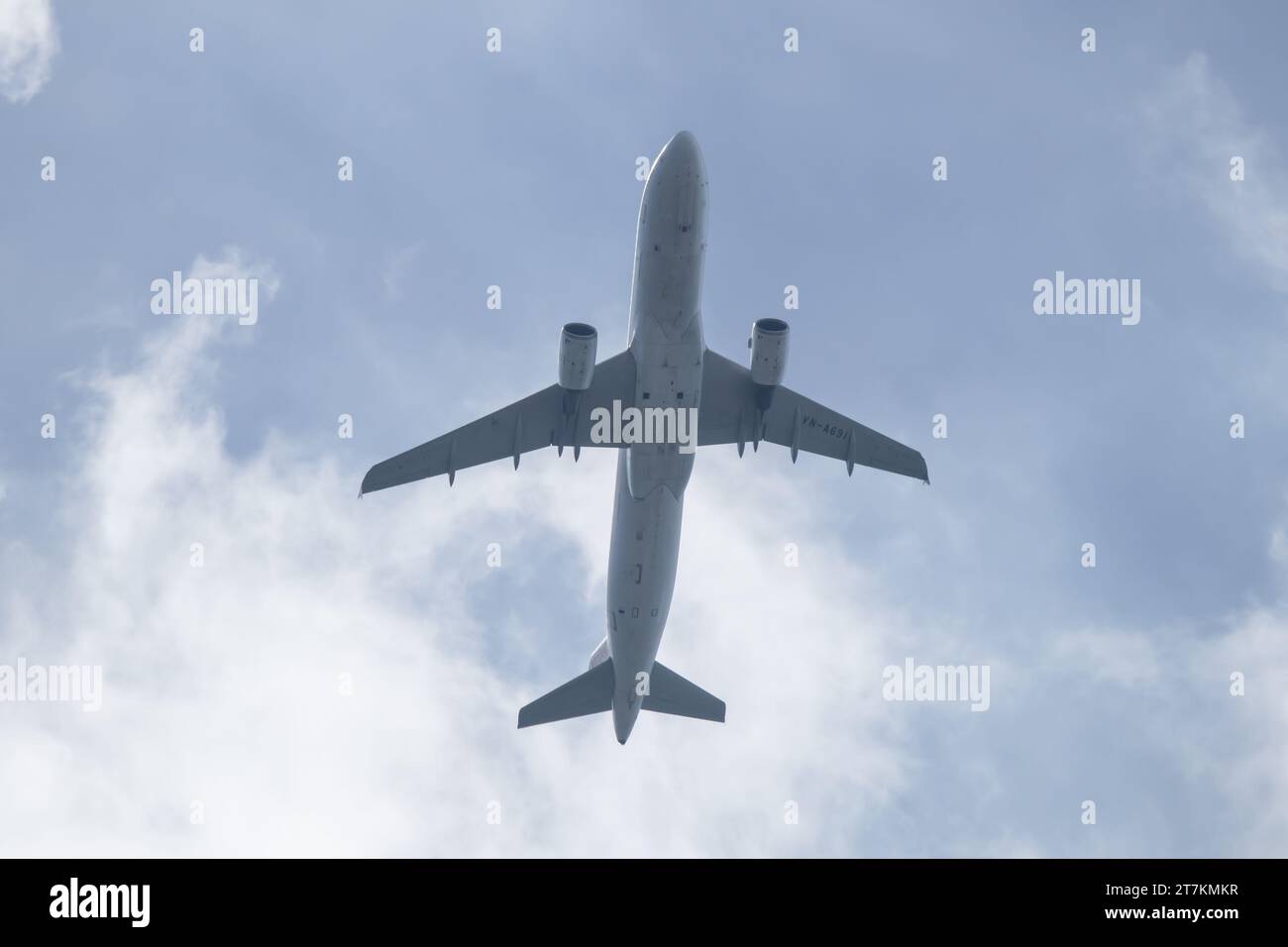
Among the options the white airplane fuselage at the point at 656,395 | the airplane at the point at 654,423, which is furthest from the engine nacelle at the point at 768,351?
the white airplane fuselage at the point at 656,395

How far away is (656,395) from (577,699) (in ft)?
49.8

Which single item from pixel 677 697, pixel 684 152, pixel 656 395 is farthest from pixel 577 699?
pixel 684 152

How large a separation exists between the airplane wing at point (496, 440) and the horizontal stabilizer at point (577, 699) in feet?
32.9

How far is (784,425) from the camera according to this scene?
145 feet

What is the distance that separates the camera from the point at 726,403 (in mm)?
42875

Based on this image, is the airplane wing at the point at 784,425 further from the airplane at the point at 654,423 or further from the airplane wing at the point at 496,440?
the airplane wing at the point at 496,440

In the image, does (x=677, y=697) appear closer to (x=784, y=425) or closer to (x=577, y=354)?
(x=784, y=425)

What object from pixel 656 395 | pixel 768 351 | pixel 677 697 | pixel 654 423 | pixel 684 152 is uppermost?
pixel 684 152

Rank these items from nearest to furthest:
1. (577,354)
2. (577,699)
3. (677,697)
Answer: (577,354), (577,699), (677,697)

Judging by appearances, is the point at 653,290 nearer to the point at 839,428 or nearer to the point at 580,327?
the point at 580,327

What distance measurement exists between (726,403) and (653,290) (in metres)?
7.76
